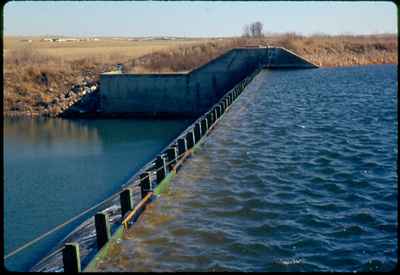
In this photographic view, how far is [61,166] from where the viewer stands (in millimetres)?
25078

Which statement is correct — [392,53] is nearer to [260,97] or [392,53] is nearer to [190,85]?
[190,85]

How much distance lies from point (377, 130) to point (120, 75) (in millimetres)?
25470

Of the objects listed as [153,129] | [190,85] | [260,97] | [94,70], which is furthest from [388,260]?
[94,70]

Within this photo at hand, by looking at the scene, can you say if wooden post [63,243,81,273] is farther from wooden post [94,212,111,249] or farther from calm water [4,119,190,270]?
calm water [4,119,190,270]

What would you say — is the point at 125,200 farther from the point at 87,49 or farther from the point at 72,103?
the point at 87,49

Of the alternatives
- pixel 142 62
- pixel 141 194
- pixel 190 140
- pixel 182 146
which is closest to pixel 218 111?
pixel 190 140

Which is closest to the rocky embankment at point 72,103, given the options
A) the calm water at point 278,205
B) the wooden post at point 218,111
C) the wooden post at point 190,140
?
the wooden post at point 218,111

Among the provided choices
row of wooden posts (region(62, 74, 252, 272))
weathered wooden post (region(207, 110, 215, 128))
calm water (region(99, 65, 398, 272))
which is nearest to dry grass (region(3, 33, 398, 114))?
row of wooden posts (region(62, 74, 252, 272))

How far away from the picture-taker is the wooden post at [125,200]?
973 cm

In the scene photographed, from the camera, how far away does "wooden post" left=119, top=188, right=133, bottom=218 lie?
973 centimetres

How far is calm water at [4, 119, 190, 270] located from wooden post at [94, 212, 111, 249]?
16.6ft

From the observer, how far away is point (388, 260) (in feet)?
27.7

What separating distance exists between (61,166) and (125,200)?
1614cm

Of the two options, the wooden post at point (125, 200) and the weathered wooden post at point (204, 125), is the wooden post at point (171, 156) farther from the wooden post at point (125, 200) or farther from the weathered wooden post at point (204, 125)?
the weathered wooden post at point (204, 125)
